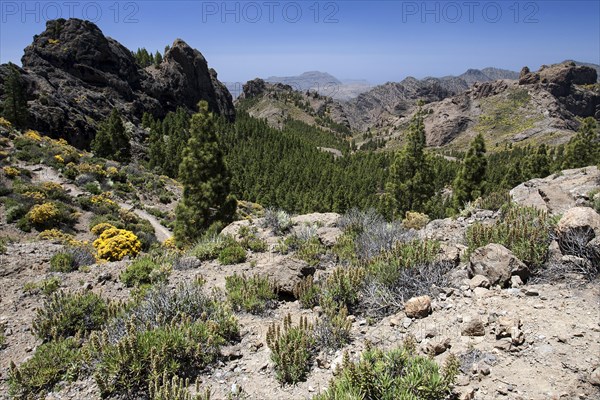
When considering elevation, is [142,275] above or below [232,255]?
above

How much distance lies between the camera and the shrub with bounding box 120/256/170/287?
911 centimetres

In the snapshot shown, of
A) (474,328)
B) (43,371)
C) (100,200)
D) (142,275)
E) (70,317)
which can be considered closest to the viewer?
(474,328)

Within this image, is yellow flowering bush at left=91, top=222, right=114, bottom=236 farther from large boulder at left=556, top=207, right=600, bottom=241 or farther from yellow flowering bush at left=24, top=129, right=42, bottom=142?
yellow flowering bush at left=24, top=129, right=42, bottom=142

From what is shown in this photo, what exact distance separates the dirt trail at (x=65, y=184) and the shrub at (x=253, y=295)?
2349 centimetres

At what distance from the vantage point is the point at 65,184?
3189 cm

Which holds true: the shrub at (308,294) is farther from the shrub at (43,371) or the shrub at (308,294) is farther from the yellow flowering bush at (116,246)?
the yellow flowering bush at (116,246)

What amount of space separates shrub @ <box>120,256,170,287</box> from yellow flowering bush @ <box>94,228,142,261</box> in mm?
5849

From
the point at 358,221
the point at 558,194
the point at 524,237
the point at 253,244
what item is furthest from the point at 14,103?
the point at 558,194

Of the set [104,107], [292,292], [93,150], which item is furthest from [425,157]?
[104,107]

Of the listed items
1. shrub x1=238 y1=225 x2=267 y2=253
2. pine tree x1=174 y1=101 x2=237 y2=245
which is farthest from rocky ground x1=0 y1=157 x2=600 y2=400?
pine tree x1=174 y1=101 x2=237 y2=245

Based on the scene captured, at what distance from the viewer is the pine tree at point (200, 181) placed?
19.6 meters

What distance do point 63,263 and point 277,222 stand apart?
7.27 metres

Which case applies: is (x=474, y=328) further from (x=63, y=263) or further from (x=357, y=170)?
(x=357, y=170)

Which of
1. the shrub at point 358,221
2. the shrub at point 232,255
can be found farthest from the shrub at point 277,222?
the shrub at point 232,255
